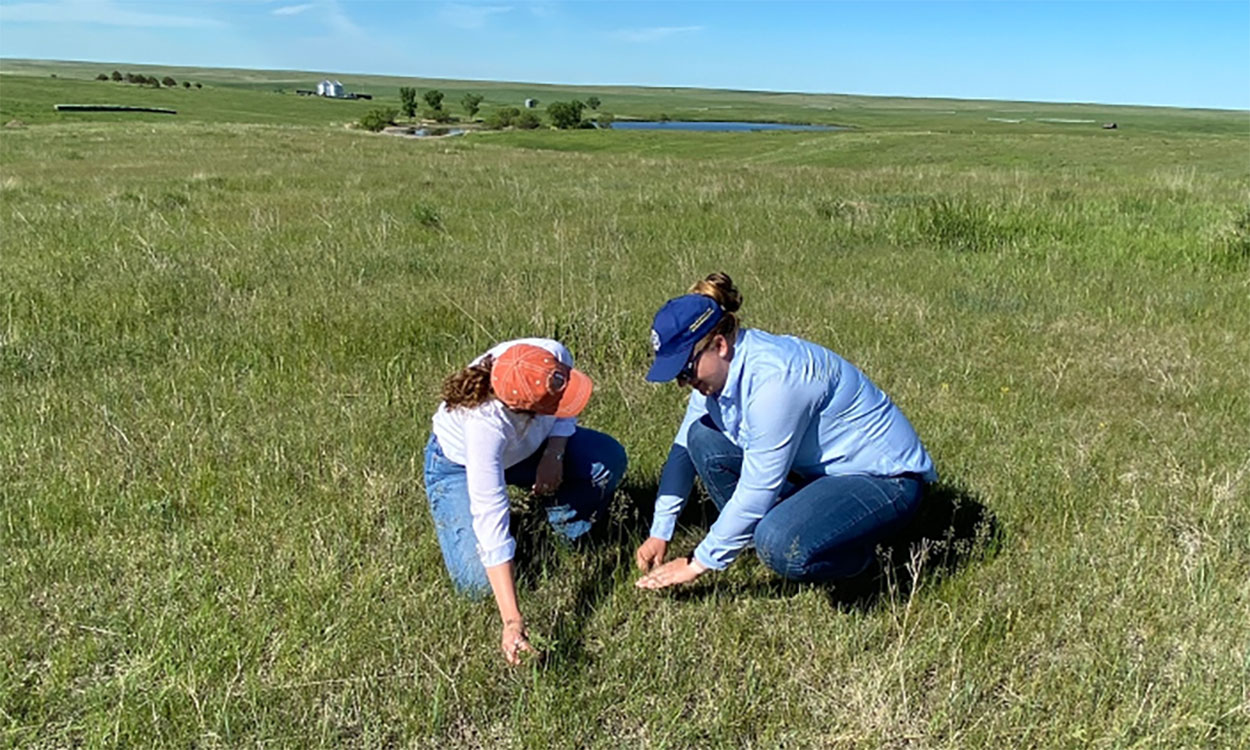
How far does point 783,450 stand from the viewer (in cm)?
275

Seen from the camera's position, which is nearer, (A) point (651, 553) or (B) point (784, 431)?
(B) point (784, 431)

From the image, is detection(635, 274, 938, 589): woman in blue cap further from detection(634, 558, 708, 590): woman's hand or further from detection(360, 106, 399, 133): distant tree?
detection(360, 106, 399, 133): distant tree

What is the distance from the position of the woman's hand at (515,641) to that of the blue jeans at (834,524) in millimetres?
851

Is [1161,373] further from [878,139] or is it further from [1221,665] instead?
[878,139]

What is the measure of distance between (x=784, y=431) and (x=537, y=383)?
0.78m

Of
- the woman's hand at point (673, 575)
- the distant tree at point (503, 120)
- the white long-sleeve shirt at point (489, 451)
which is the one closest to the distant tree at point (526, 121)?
the distant tree at point (503, 120)

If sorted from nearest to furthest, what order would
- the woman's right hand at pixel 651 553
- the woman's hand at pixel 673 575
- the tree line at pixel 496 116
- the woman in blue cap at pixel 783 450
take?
the woman in blue cap at pixel 783 450 < the woman's hand at pixel 673 575 < the woman's right hand at pixel 651 553 < the tree line at pixel 496 116

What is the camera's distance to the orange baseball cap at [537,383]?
266cm

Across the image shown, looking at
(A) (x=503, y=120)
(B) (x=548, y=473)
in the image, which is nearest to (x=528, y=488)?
(B) (x=548, y=473)

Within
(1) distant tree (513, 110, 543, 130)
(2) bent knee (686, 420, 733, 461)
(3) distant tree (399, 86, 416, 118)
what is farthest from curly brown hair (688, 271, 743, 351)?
(3) distant tree (399, 86, 416, 118)

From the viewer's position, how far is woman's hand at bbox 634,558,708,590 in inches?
111

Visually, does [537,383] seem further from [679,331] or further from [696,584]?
[696,584]

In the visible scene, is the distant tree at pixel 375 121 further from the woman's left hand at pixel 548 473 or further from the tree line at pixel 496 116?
the woman's left hand at pixel 548 473

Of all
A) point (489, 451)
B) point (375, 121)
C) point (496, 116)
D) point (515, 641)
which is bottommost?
point (515, 641)
